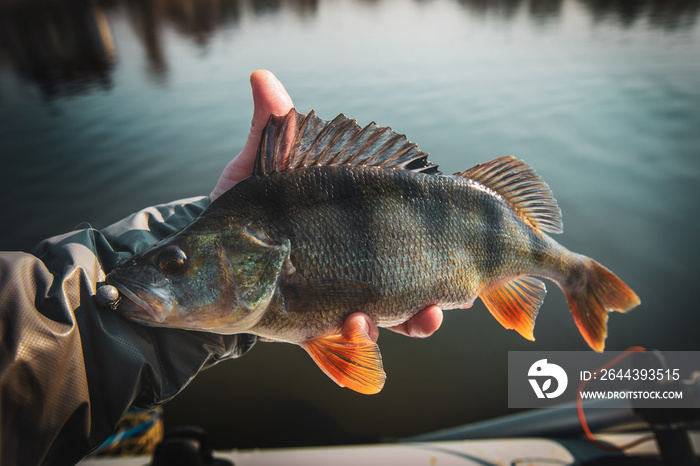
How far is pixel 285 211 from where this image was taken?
153 centimetres

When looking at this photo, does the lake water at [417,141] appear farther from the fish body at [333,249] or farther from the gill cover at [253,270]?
the gill cover at [253,270]

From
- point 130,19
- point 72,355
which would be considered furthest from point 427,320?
point 130,19

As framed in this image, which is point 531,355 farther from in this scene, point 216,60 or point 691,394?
point 216,60

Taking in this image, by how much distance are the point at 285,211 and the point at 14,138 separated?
12.4 meters

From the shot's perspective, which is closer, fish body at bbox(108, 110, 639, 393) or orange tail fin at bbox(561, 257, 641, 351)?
fish body at bbox(108, 110, 639, 393)

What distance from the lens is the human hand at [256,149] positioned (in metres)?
1.64

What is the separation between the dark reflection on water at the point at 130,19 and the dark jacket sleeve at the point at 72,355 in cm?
1587

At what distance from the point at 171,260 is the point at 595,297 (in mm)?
1969

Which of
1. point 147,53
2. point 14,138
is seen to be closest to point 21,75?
point 147,53

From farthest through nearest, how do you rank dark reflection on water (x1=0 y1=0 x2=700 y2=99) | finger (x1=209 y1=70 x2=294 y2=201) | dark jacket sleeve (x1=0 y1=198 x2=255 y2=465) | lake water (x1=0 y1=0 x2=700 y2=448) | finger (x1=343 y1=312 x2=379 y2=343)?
dark reflection on water (x1=0 y1=0 x2=700 y2=99) → lake water (x1=0 y1=0 x2=700 y2=448) → finger (x1=209 y1=70 x2=294 y2=201) → finger (x1=343 y1=312 x2=379 y2=343) → dark jacket sleeve (x1=0 y1=198 x2=255 y2=465)

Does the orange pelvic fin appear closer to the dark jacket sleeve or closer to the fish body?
the fish body

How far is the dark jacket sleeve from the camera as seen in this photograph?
1190mm

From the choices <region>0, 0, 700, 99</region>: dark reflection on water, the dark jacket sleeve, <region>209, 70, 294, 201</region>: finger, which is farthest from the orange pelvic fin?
<region>0, 0, 700, 99</region>: dark reflection on water

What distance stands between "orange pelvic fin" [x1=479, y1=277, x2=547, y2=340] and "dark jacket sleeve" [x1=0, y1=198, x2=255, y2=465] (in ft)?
4.27
